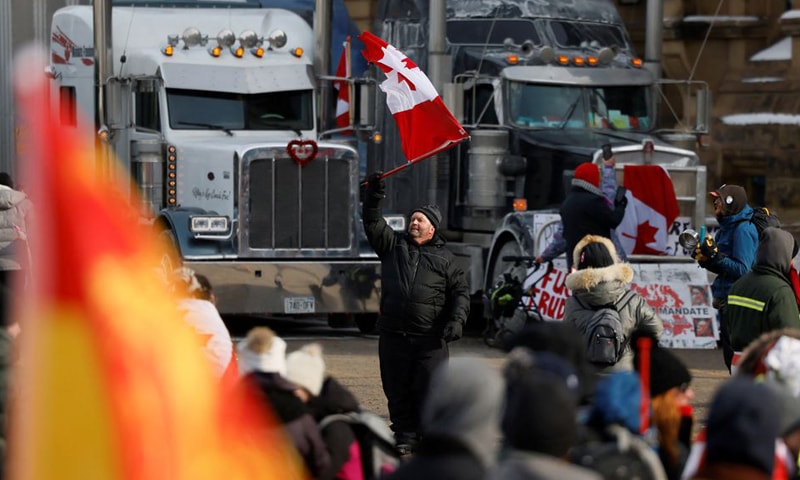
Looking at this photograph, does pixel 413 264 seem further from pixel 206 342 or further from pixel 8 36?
pixel 8 36

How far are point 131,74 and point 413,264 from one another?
7.78m

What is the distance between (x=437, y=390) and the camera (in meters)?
5.02

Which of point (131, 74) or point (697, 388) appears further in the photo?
point (131, 74)

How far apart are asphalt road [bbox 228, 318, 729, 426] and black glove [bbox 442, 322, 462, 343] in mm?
1839

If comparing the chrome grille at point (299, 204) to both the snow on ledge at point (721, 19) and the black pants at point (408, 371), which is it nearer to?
the black pants at point (408, 371)

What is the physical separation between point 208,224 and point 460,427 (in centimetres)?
1149

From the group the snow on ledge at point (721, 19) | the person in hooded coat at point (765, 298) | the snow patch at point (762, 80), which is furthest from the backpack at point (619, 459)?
the snow on ledge at point (721, 19)

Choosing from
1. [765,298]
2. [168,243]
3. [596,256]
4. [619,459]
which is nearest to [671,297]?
[168,243]

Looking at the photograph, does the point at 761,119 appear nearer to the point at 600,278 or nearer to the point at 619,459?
the point at 600,278

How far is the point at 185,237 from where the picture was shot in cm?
1628

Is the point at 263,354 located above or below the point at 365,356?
above

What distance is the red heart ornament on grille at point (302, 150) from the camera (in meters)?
16.6

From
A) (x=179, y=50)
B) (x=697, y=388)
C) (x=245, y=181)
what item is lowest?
(x=697, y=388)

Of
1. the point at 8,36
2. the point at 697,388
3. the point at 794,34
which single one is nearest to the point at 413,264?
the point at 697,388
